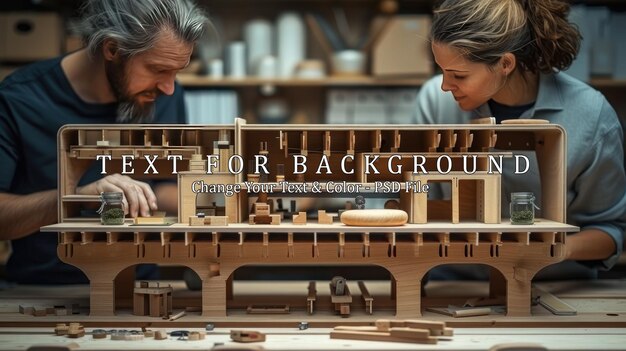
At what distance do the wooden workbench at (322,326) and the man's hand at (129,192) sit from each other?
1.44 feet

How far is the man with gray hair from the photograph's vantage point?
3311mm

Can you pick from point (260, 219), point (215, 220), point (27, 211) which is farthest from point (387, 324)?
point (27, 211)

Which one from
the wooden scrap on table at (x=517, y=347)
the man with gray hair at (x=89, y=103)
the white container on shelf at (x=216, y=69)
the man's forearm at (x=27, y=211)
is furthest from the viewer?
the white container on shelf at (x=216, y=69)

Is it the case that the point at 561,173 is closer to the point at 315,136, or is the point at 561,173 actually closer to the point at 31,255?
the point at 315,136

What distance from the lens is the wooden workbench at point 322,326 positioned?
2629 millimetres

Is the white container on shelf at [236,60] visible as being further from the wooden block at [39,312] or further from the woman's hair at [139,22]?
the wooden block at [39,312]

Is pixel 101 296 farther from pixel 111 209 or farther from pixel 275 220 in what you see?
pixel 275 220

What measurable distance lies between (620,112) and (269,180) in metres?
3.86

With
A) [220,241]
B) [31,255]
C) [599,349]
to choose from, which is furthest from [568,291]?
[31,255]

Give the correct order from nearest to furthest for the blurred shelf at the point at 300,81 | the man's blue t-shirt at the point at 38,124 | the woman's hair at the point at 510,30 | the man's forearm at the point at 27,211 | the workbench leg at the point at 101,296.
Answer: the workbench leg at the point at 101,296
the woman's hair at the point at 510,30
the man's forearm at the point at 27,211
the man's blue t-shirt at the point at 38,124
the blurred shelf at the point at 300,81

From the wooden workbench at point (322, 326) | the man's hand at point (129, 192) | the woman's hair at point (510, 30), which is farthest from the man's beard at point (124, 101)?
the woman's hair at point (510, 30)

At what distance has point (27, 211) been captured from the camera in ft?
11.4

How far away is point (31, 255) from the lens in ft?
13.1

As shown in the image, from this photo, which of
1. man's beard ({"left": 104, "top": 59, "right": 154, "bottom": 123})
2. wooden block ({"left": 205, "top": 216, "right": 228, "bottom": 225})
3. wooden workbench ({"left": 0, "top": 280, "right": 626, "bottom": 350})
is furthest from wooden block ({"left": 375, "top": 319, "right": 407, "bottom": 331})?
man's beard ({"left": 104, "top": 59, "right": 154, "bottom": 123})
